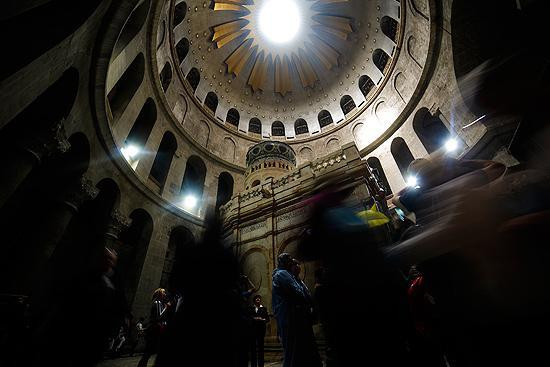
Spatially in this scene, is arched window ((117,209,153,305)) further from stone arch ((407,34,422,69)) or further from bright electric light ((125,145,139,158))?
stone arch ((407,34,422,69))

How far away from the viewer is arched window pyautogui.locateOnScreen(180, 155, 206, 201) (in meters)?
14.9

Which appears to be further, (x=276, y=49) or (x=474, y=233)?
(x=276, y=49)

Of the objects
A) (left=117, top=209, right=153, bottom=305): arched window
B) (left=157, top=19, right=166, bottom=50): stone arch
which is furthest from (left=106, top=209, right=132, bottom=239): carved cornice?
(left=157, top=19, right=166, bottom=50): stone arch

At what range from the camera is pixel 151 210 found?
10.2 metres

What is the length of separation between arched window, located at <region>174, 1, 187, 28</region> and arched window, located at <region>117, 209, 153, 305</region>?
1338cm

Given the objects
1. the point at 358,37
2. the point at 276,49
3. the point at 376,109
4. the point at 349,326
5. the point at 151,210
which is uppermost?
the point at 276,49

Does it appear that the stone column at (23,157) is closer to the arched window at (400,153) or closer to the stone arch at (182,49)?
the stone arch at (182,49)

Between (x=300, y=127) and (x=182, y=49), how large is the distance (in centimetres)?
1189

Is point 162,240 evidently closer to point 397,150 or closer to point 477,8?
point 477,8

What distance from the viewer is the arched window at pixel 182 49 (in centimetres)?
1611

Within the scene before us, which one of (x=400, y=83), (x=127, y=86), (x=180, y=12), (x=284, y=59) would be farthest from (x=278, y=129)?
(x=127, y=86)

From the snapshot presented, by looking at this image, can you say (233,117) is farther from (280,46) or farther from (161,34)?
(280,46)

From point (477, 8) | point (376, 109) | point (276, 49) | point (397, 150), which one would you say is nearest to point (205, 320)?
point (477, 8)

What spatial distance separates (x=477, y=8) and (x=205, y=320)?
371 inches
